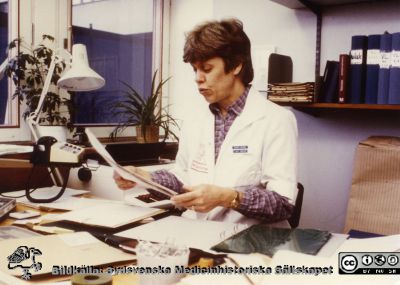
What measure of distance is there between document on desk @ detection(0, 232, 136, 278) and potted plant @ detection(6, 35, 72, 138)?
173 cm

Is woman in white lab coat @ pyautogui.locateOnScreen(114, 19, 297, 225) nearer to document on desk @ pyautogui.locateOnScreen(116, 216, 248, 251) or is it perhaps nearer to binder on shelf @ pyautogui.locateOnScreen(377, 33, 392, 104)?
document on desk @ pyautogui.locateOnScreen(116, 216, 248, 251)

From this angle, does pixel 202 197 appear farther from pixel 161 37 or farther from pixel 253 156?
pixel 161 37

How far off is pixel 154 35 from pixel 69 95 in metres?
1.12

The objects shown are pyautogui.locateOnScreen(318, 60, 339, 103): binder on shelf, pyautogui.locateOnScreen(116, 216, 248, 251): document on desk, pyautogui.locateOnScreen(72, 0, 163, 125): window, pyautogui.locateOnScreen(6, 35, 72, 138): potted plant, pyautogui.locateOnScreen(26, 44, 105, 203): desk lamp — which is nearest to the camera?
pyautogui.locateOnScreen(116, 216, 248, 251): document on desk

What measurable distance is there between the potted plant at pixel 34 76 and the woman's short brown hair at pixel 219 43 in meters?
1.31

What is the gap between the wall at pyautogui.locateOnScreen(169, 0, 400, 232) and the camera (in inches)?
102

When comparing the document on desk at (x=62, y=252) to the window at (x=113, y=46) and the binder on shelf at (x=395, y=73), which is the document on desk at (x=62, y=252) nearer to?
the binder on shelf at (x=395, y=73)

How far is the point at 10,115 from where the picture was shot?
290 centimetres

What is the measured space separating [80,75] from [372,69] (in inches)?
58.7

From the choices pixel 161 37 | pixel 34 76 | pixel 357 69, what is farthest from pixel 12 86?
pixel 357 69

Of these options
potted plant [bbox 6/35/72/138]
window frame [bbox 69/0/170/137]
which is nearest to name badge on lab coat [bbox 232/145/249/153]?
potted plant [bbox 6/35/72/138]

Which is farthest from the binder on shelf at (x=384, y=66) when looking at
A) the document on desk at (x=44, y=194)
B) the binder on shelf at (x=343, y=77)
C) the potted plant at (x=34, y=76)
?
the potted plant at (x=34, y=76)

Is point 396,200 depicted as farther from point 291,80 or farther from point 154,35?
point 154,35

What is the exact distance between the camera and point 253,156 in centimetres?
170
